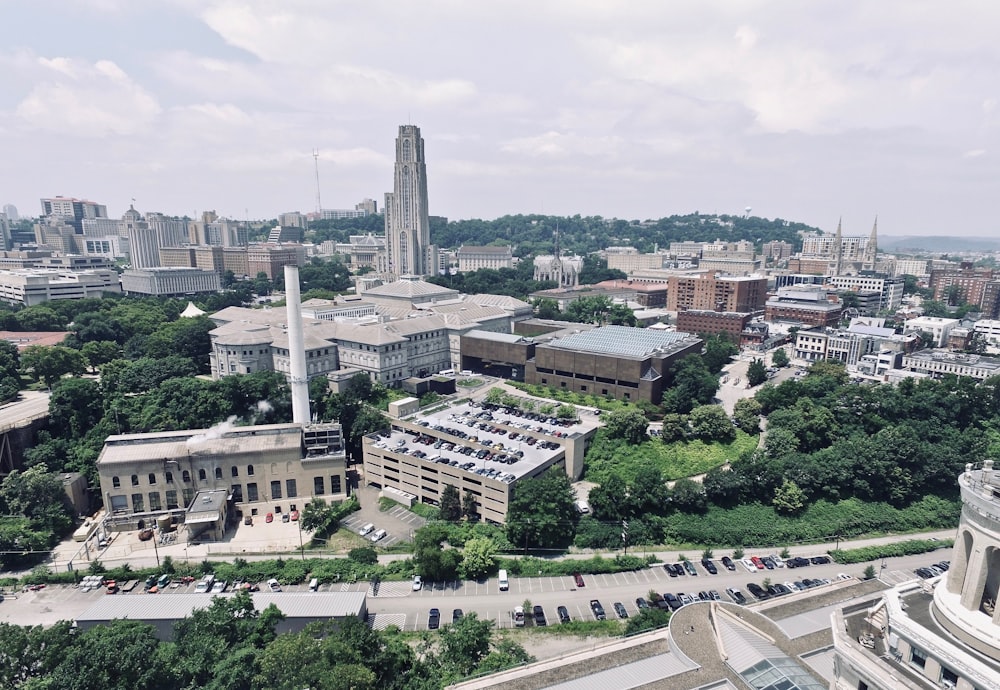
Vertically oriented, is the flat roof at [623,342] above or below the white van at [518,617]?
above

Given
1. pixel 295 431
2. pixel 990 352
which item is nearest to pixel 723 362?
pixel 990 352

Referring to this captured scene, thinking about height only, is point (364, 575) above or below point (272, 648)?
below

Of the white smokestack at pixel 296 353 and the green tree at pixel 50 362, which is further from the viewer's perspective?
the green tree at pixel 50 362

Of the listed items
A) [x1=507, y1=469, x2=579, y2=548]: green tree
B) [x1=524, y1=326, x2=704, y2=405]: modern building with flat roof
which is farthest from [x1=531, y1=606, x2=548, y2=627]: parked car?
[x1=524, y1=326, x2=704, y2=405]: modern building with flat roof

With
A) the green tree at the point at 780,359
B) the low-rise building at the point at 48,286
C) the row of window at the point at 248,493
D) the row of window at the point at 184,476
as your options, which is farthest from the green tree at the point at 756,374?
the low-rise building at the point at 48,286

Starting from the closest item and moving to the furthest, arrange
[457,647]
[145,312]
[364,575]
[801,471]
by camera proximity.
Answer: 1. [457,647]
2. [364,575]
3. [801,471]
4. [145,312]

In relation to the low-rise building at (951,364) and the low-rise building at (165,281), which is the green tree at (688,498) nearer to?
the low-rise building at (951,364)

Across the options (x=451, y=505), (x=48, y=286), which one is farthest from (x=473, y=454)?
(x=48, y=286)

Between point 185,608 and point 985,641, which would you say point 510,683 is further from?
point 185,608
